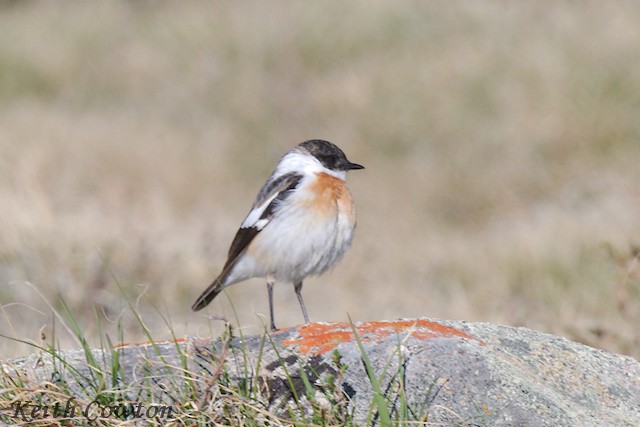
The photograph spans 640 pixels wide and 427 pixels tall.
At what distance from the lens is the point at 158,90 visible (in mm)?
20312

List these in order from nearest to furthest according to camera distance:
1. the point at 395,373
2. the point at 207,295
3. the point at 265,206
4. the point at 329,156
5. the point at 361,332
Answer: the point at 395,373, the point at 361,332, the point at 265,206, the point at 329,156, the point at 207,295

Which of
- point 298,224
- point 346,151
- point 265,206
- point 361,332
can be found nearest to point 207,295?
point 265,206

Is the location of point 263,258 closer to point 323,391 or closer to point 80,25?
point 323,391

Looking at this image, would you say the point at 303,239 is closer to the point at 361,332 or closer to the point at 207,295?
the point at 207,295

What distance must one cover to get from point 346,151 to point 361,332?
13.1 m

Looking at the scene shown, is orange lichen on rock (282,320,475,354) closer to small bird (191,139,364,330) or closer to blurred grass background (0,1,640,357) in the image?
small bird (191,139,364,330)

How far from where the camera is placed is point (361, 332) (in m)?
3.90

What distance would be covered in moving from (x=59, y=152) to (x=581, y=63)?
8.33m

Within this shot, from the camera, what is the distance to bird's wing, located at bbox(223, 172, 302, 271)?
18.9 ft

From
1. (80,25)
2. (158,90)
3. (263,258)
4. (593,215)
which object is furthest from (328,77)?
(263,258)

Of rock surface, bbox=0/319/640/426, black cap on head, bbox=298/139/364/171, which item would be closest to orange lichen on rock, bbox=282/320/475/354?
rock surface, bbox=0/319/640/426

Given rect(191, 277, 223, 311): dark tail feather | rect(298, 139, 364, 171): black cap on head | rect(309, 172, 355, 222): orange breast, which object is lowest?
rect(191, 277, 223, 311): dark tail feather

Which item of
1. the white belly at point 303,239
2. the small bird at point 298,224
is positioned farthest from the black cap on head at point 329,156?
the white belly at point 303,239

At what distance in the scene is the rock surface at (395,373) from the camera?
345cm
